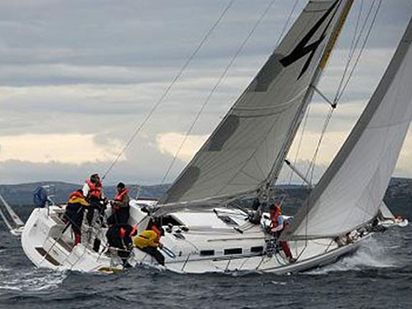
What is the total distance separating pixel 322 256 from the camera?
23953 millimetres

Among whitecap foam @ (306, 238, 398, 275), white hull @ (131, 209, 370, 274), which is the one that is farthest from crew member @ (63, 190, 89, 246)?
whitecap foam @ (306, 238, 398, 275)

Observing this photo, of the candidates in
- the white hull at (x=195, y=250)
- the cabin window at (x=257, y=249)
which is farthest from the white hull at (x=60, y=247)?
the cabin window at (x=257, y=249)

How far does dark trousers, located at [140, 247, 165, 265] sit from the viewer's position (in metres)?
22.5

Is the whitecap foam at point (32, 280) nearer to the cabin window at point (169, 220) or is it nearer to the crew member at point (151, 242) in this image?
the crew member at point (151, 242)

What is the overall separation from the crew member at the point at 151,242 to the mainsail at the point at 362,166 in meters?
2.92

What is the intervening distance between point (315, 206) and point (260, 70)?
129 inches

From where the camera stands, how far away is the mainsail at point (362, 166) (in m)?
21.9

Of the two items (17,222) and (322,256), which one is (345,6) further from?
(17,222)

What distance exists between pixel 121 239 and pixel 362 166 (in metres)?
5.30

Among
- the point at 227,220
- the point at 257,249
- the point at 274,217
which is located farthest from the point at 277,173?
the point at 227,220

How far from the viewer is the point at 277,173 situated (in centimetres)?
2423

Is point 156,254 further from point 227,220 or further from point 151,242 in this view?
point 227,220

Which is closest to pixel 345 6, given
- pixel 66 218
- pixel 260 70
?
pixel 260 70

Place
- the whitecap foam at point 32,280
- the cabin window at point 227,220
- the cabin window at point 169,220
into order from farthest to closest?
the cabin window at point 227,220, the cabin window at point 169,220, the whitecap foam at point 32,280
